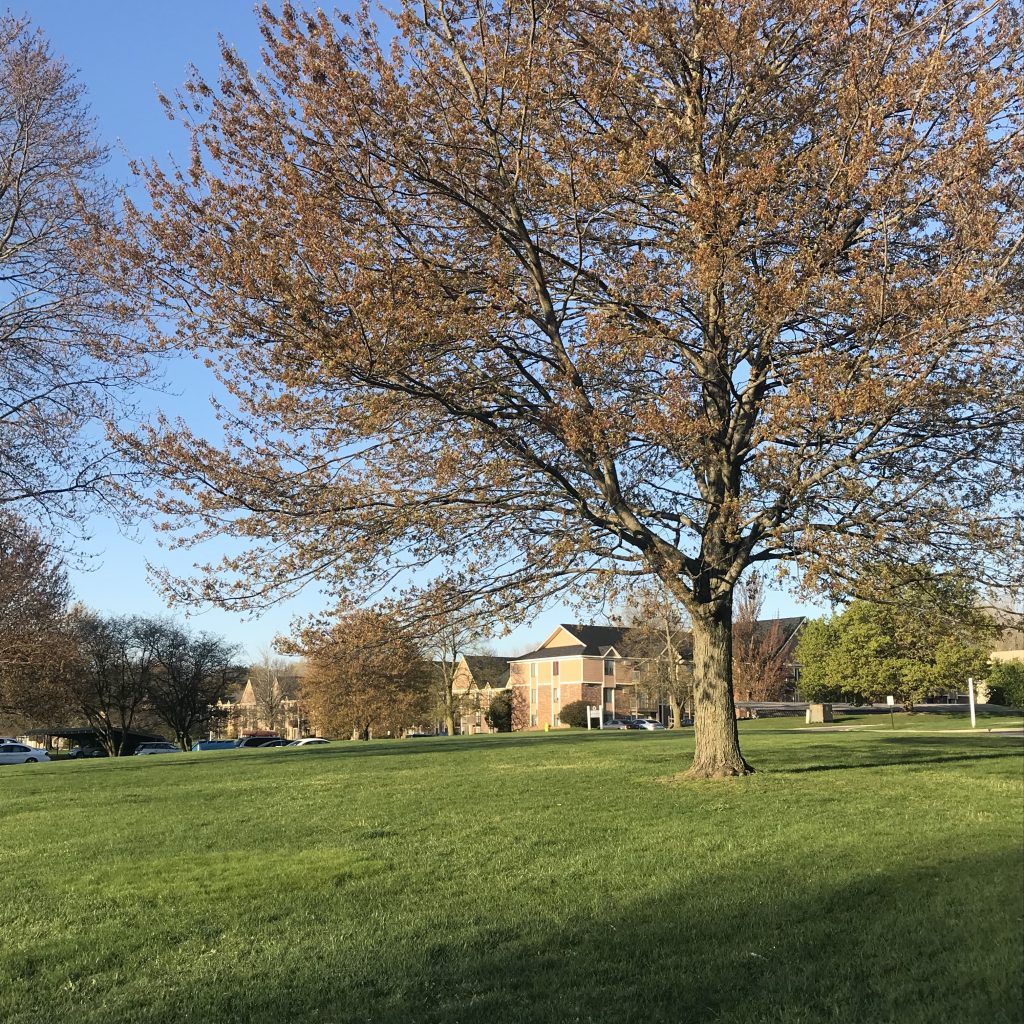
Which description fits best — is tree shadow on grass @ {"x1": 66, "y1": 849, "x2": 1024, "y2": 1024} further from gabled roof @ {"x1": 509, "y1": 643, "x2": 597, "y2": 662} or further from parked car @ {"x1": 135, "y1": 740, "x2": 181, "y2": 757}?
gabled roof @ {"x1": 509, "y1": 643, "x2": 597, "y2": 662}

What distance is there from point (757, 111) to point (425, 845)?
1020 cm

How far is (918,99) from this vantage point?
1033 centimetres

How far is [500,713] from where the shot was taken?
237ft

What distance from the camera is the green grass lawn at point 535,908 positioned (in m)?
4.37

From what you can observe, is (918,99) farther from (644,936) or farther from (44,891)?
(44,891)

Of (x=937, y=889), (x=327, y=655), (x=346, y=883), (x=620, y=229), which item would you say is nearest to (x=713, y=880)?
(x=937, y=889)

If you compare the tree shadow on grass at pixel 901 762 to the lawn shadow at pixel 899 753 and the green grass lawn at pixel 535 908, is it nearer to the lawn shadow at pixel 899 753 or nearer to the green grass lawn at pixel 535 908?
the lawn shadow at pixel 899 753

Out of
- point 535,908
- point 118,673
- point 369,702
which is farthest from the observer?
point 118,673

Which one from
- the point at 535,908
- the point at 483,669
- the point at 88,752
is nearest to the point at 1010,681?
the point at 483,669

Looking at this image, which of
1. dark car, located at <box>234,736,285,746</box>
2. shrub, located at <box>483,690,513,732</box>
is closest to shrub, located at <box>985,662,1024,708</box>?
shrub, located at <box>483,690,513,732</box>

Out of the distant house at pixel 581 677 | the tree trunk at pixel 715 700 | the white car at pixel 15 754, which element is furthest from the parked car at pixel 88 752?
the tree trunk at pixel 715 700

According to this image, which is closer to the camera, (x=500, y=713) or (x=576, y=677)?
(x=500, y=713)

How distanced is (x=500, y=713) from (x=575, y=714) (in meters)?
6.85

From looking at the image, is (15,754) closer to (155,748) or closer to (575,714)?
(155,748)
